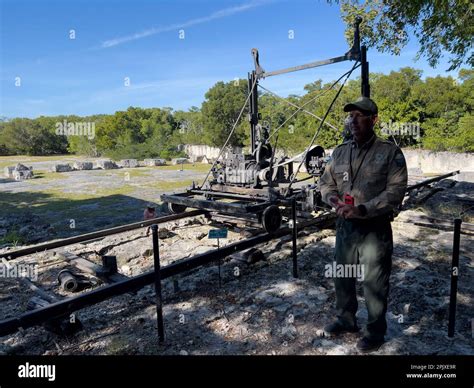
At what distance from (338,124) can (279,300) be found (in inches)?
843

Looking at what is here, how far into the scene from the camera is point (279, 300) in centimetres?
391

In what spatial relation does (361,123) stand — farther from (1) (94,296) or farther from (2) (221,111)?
(2) (221,111)

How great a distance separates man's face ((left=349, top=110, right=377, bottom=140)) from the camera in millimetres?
2797

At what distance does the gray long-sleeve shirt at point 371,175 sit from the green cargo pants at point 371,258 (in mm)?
181

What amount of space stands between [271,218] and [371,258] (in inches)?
123

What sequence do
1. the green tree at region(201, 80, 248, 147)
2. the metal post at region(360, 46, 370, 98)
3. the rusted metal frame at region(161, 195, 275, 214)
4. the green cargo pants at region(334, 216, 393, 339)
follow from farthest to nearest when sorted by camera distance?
1. the green tree at region(201, 80, 248, 147)
2. the metal post at region(360, 46, 370, 98)
3. the rusted metal frame at region(161, 195, 275, 214)
4. the green cargo pants at region(334, 216, 393, 339)

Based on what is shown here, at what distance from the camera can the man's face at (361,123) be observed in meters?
2.80

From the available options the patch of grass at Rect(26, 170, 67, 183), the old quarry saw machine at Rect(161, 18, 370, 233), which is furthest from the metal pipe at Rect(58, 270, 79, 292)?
the patch of grass at Rect(26, 170, 67, 183)

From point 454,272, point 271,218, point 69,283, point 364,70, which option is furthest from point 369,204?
point 364,70

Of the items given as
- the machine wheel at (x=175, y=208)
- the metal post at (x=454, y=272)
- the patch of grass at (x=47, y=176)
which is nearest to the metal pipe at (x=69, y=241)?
the machine wheel at (x=175, y=208)

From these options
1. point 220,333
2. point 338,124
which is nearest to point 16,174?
point 338,124

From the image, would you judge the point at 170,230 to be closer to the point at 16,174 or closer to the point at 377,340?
the point at 377,340

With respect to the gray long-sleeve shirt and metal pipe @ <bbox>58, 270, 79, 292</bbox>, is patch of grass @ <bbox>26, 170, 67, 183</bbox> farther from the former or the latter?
the gray long-sleeve shirt

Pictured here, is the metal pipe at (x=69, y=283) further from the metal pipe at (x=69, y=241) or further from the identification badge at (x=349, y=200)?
the identification badge at (x=349, y=200)
